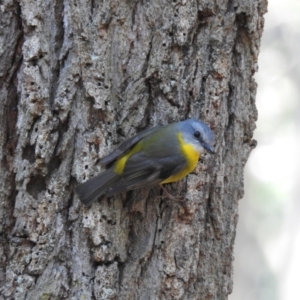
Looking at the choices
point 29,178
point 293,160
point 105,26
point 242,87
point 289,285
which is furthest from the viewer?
point 293,160

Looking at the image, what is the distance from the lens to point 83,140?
2418 mm

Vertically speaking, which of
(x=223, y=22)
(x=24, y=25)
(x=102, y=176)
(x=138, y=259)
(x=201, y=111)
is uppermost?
(x=223, y=22)

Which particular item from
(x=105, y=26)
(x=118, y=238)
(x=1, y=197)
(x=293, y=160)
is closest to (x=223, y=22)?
(x=105, y=26)

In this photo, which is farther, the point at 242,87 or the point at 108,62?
the point at 242,87

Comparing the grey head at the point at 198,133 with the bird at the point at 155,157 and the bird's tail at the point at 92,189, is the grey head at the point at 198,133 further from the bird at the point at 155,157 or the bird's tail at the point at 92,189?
the bird's tail at the point at 92,189

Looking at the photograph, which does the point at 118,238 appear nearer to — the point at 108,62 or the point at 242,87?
the point at 108,62

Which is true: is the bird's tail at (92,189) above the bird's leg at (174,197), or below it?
below

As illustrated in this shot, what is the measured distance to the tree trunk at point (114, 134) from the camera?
2.34 meters

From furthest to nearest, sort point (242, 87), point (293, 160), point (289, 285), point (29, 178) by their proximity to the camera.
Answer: point (293, 160), point (289, 285), point (242, 87), point (29, 178)

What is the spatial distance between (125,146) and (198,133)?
1.12 ft

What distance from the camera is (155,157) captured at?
265 centimetres

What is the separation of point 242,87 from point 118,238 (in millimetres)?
979

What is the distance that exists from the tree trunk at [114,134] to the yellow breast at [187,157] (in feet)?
0.19

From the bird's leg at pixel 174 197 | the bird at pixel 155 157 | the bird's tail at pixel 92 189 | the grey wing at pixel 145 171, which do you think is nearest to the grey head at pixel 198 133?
the bird at pixel 155 157
